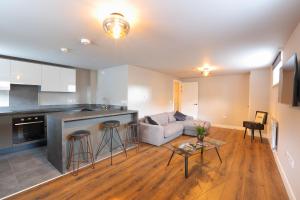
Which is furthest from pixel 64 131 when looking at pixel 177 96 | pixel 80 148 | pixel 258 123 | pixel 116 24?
pixel 177 96

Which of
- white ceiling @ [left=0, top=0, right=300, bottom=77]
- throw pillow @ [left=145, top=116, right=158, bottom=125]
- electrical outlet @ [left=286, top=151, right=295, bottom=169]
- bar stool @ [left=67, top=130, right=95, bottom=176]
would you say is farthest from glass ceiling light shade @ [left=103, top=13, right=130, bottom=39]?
throw pillow @ [left=145, top=116, right=158, bottom=125]

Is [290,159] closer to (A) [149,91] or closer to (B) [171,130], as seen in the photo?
(B) [171,130]

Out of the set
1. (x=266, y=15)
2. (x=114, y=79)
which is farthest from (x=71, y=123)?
(x=266, y=15)

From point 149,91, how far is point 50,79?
118 inches

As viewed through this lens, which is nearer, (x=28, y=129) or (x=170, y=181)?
(x=170, y=181)

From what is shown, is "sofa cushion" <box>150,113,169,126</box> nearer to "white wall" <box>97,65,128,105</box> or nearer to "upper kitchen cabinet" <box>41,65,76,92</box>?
"white wall" <box>97,65,128,105</box>

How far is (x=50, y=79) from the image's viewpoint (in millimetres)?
4133

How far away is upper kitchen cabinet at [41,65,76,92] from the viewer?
4.04m

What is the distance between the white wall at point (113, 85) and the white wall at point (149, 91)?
6.3 inches

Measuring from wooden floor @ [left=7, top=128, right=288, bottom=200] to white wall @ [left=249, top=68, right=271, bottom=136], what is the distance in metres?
2.08

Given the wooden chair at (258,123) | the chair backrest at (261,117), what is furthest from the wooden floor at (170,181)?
the chair backrest at (261,117)

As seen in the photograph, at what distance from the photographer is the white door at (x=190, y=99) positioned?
22.8ft

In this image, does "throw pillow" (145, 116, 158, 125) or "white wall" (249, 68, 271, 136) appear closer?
"throw pillow" (145, 116, 158, 125)

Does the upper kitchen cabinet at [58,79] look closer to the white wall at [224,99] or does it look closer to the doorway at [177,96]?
the doorway at [177,96]
